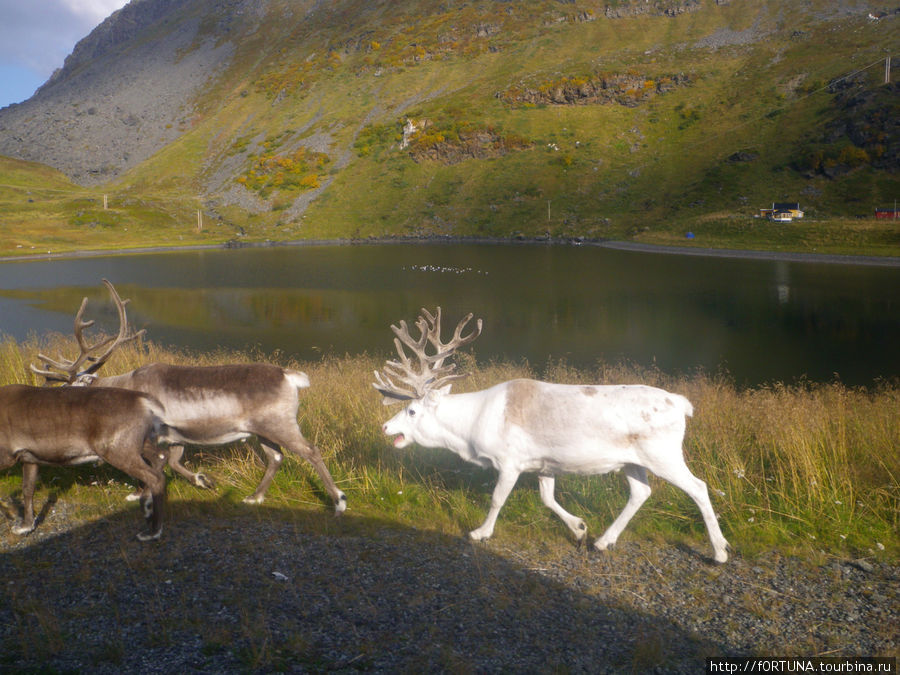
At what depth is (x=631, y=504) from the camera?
6.58 metres

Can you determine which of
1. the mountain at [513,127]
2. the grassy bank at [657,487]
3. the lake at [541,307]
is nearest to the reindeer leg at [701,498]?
the grassy bank at [657,487]

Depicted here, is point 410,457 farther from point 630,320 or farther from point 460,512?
point 630,320

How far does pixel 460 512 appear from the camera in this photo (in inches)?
289

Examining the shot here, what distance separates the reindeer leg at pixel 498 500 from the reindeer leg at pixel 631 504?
3.56 feet

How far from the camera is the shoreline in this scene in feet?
172

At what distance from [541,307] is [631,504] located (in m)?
28.3

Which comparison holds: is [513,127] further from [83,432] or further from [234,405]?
[83,432]

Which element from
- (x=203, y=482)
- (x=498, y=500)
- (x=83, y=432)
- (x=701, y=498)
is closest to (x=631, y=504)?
(x=701, y=498)

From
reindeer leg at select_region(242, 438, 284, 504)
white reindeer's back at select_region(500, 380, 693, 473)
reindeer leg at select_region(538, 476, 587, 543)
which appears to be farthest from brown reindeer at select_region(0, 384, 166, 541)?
reindeer leg at select_region(538, 476, 587, 543)

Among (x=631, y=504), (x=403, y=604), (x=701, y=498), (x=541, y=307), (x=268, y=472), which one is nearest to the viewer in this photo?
(x=403, y=604)

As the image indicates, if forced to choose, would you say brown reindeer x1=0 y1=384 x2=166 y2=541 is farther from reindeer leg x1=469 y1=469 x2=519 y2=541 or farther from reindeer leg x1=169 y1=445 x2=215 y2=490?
reindeer leg x1=469 y1=469 x2=519 y2=541

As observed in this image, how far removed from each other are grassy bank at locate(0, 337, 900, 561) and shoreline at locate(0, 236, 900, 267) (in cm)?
4971

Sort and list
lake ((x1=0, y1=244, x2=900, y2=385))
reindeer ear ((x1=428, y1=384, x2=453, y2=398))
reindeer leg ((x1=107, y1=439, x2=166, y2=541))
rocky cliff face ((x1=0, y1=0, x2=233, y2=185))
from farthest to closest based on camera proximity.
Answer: rocky cliff face ((x1=0, y1=0, x2=233, y2=185)), lake ((x1=0, y1=244, x2=900, y2=385)), reindeer ear ((x1=428, y1=384, x2=453, y2=398)), reindeer leg ((x1=107, y1=439, x2=166, y2=541))

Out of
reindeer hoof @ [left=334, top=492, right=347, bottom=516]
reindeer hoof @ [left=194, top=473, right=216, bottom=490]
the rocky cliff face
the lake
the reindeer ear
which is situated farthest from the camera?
the rocky cliff face
